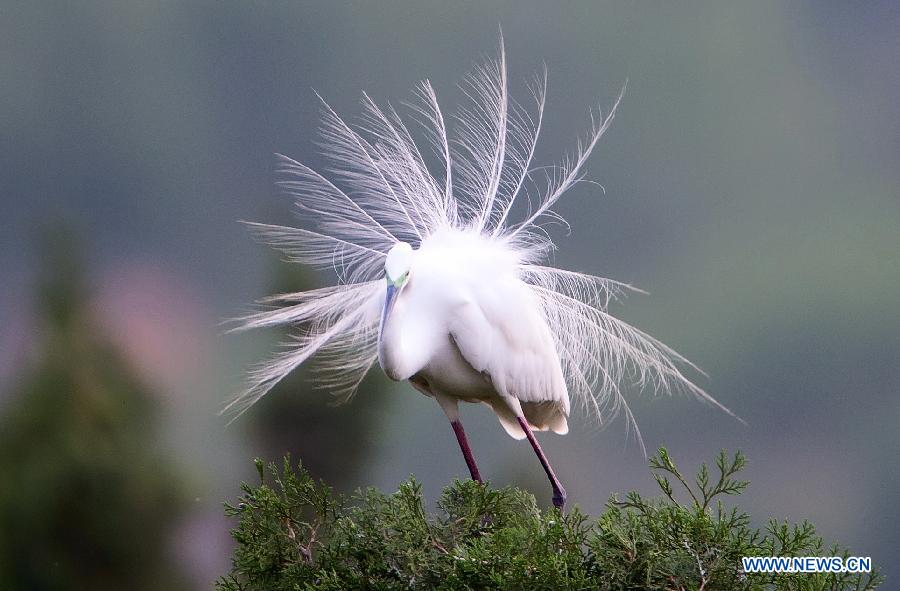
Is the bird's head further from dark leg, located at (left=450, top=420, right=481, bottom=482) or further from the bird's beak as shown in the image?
dark leg, located at (left=450, top=420, right=481, bottom=482)

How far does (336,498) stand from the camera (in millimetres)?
2004

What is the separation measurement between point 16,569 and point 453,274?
6.53ft

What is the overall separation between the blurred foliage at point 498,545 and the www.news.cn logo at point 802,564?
11mm

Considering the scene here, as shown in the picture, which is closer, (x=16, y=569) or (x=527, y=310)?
(x=527, y=310)

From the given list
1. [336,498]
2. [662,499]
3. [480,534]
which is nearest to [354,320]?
[336,498]

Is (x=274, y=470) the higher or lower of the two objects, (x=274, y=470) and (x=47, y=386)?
the lower

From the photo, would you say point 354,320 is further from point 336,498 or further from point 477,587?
point 477,587

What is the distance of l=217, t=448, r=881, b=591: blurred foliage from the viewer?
1669 millimetres

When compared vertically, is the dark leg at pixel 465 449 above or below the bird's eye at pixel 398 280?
below

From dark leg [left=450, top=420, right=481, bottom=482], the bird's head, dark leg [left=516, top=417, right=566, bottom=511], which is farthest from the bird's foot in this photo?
the bird's head

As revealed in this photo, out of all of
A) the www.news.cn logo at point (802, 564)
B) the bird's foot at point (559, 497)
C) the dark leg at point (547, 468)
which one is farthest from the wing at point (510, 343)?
the www.news.cn logo at point (802, 564)

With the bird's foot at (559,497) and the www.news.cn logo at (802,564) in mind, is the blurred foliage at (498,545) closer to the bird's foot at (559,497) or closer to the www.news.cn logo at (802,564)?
the www.news.cn logo at (802,564)

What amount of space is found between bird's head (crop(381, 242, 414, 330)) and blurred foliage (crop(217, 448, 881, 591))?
40 centimetres

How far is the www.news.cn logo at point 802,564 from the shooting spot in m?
1.69
